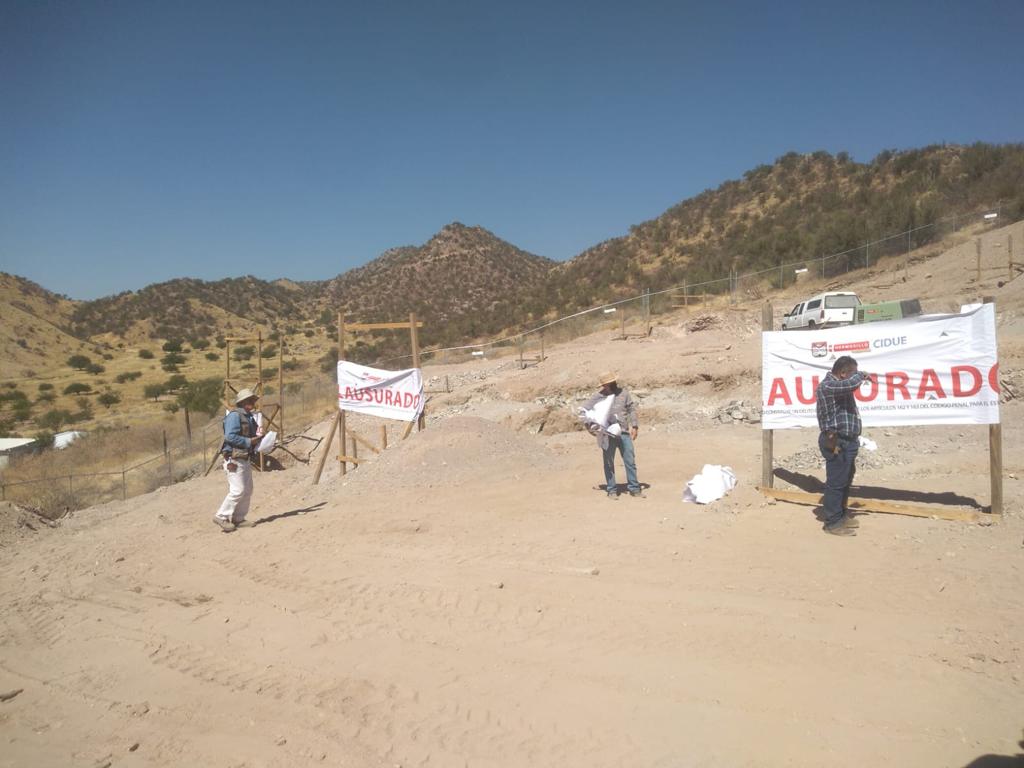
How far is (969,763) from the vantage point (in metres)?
3.18

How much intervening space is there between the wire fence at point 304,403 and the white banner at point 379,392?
4.90 meters

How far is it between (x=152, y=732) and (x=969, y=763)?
4.42m

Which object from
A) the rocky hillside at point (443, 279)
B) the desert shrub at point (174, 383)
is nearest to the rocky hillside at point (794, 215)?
the rocky hillside at point (443, 279)

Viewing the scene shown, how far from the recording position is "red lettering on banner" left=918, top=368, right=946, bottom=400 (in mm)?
6602

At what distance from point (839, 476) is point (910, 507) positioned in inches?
36.3

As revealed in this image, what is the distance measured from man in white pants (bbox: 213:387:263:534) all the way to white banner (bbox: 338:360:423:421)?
253cm

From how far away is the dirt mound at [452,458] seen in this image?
9922 mm

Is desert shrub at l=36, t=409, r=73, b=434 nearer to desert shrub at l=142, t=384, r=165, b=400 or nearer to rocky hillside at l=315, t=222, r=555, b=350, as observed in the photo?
desert shrub at l=142, t=384, r=165, b=400

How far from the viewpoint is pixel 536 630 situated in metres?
4.79

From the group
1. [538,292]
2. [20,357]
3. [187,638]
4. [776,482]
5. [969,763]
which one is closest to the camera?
[969,763]

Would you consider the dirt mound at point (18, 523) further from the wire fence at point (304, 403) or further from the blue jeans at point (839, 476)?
the blue jeans at point (839, 476)

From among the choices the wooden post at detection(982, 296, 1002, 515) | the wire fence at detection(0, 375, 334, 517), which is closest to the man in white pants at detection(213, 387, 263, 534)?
the wire fence at detection(0, 375, 334, 517)

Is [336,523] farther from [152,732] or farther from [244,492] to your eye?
[152,732]

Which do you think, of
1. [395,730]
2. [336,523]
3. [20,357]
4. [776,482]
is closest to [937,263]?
[776,482]
